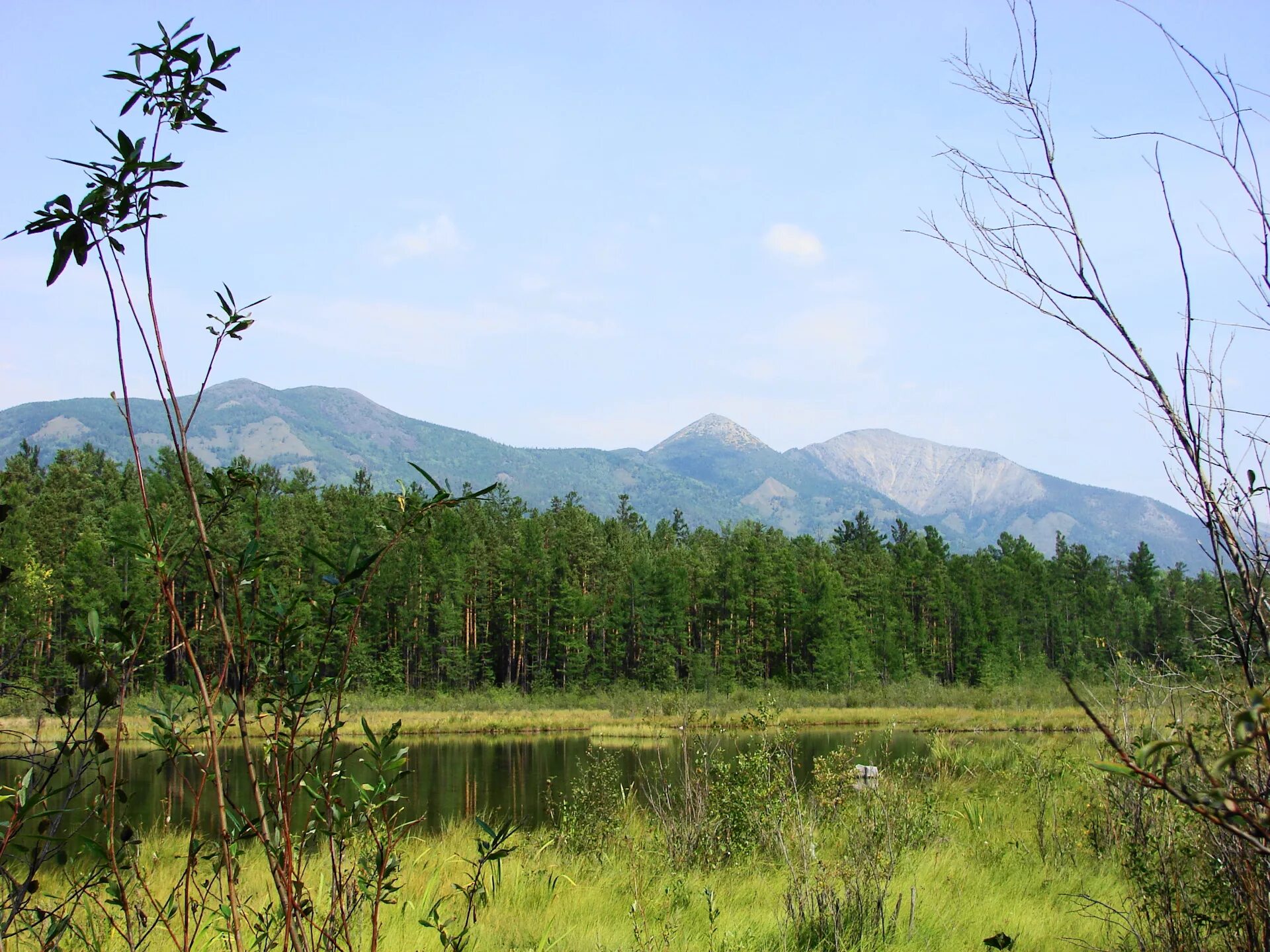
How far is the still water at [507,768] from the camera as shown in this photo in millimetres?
15297

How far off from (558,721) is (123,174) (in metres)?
38.8

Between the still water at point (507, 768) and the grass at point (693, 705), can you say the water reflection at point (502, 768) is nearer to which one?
the still water at point (507, 768)

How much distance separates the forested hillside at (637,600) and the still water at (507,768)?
18.9m

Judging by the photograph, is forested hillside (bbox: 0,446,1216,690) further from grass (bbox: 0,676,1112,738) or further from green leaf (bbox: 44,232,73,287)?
green leaf (bbox: 44,232,73,287)

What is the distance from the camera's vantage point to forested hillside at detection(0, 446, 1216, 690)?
52625mm

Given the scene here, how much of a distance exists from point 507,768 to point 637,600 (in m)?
37.7

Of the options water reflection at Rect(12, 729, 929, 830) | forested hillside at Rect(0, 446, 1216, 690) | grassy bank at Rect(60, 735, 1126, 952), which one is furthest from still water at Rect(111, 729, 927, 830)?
forested hillside at Rect(0, 446, 1216, 690)

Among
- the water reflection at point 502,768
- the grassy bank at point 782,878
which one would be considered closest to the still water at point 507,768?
the water reflection at point 502,768

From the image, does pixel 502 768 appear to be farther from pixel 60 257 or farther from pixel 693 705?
pixel 60 257

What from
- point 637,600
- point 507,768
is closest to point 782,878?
point 507,768

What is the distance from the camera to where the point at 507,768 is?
23844mm

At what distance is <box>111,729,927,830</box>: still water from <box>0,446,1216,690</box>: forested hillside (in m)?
18.9

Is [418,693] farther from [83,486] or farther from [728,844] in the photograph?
[728,844]

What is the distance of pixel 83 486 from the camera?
59.0 m
